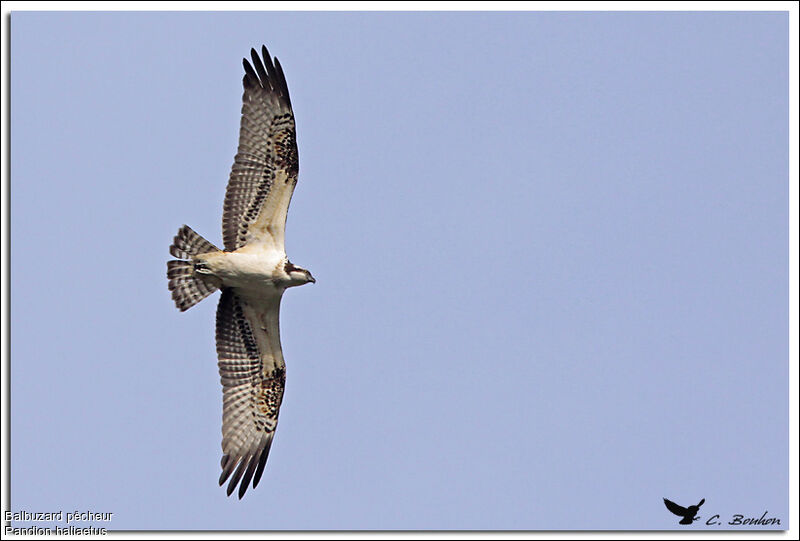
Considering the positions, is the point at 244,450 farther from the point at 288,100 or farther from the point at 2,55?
the point at 2,55

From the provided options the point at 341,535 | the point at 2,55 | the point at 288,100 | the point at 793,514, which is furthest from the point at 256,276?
the point at 793,514

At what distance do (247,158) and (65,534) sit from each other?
487cm

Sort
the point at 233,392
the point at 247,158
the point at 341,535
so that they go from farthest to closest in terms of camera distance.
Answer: the point at 233,392, the point at 247,158, the point at 341,535

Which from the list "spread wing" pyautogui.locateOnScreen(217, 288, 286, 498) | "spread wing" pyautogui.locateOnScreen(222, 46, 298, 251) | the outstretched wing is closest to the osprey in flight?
"spread wing" pyautogui.locateOnScreen(222, 46, 298, 251)

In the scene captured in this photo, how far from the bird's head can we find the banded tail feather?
0.90 m

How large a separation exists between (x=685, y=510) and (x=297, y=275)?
576 centimetres

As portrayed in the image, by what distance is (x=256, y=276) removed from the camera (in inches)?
590

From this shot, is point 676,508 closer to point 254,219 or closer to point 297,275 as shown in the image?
point 297,275

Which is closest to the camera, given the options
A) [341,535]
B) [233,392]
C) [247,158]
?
[341,535]

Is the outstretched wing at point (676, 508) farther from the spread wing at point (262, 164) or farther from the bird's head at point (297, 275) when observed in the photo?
the spread wing at point (262, 164)

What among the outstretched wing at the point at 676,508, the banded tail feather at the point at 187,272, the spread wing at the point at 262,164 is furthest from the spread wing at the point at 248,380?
the outstretched wing at the point at 676,508

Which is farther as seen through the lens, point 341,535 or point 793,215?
point 793,215

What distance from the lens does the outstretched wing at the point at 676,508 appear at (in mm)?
15672

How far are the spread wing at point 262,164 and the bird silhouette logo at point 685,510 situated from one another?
19.5ft
